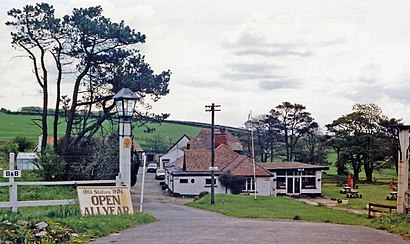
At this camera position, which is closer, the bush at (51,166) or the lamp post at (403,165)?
the lamp post at (403,165)

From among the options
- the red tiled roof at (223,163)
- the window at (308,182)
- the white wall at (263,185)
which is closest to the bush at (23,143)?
the red tiled roof at (223,163)

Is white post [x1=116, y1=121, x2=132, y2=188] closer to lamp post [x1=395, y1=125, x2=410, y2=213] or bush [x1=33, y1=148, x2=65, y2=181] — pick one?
lamp post [x1=395, y1=125, x2=410, y2=213]

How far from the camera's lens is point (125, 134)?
16.6m

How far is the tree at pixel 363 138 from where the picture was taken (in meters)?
72.0

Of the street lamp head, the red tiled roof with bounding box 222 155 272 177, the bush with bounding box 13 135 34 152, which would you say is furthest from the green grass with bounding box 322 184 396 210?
the street lamp head

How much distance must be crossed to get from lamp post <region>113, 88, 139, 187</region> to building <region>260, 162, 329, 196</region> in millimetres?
43908

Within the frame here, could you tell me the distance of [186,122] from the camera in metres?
113

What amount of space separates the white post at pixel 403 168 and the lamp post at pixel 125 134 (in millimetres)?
8558

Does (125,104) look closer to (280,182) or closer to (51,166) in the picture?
(51,166)

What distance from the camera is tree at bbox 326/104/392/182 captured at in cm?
7200

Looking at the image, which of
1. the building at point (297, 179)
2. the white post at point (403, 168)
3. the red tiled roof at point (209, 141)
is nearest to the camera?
the white post at point (403, 168)

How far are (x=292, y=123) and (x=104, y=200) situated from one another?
6941 cm

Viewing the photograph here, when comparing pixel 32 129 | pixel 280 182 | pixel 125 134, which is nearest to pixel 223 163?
pixel 280 182

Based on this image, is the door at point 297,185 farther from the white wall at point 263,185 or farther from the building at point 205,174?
the white wall at point 263,185
